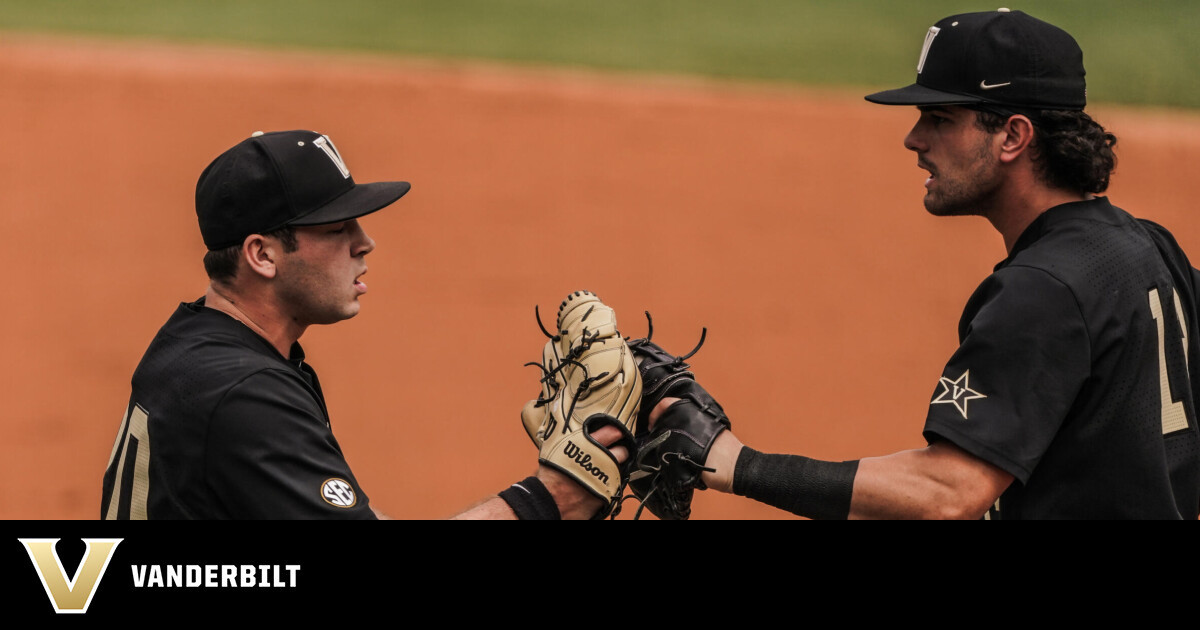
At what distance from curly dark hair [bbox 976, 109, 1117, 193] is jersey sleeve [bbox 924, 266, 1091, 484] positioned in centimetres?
38

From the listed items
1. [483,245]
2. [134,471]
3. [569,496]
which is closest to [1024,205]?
[569,496]

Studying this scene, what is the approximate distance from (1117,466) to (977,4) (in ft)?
37.7

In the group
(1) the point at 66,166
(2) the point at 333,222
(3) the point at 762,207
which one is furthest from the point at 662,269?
(2) the point at 333,222

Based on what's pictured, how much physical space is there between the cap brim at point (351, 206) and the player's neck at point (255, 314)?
22 cm

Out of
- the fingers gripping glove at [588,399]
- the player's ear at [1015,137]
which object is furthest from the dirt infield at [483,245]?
the player's ear at [1015,137]

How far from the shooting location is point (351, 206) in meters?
3.10

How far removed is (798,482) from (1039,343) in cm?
68

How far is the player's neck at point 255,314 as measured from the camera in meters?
3.03

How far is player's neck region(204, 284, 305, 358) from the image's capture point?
3031mm

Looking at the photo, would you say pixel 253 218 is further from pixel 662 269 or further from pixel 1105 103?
pixel 1105 103

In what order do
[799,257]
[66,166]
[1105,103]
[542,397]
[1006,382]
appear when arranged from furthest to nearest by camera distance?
[1105,103], [799,257], [66,166], [542,397], [1006,382]

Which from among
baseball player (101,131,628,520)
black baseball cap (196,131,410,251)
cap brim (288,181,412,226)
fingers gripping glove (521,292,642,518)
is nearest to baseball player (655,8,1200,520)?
fingers gripping glove (521,292,642,518)

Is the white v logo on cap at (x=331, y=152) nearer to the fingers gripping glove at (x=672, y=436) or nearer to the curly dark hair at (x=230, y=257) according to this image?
the curly dark hair at (x=230, y=257)

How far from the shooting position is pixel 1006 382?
2.83m
